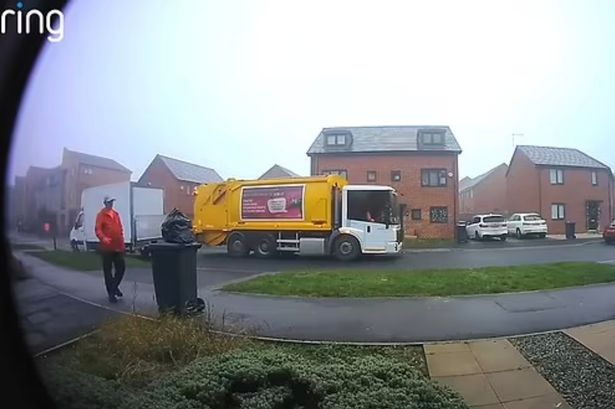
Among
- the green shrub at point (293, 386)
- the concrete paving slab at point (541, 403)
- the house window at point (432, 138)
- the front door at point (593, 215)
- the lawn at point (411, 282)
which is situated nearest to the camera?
the green shrub at point (293, 386)

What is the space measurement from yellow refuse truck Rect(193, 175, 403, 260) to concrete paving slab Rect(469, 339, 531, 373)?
88cm

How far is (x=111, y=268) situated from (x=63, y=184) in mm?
603

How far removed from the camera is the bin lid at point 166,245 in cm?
295

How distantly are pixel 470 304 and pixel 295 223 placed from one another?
1297mm

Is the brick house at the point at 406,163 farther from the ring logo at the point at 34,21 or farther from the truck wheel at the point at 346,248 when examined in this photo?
the ring logo at the point at 34,21

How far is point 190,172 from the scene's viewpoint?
2932mm

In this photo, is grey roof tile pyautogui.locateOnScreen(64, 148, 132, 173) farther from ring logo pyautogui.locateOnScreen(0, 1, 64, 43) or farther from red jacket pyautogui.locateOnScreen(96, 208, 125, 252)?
ring logo pyautogui.locateOnScreen(0, 1, 64, 43)

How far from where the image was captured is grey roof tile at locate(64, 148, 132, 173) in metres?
2.78

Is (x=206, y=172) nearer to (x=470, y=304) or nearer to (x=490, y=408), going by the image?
(x=470, y=304)

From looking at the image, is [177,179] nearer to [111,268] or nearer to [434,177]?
[111,268]

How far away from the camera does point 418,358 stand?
296cm

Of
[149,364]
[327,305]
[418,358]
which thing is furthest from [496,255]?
[149,364]

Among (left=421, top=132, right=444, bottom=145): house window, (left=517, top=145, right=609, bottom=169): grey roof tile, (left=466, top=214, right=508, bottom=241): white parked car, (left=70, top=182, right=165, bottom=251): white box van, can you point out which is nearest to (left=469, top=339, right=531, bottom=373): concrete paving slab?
(left=466, top=214, right=508, bottom=241): white parked car

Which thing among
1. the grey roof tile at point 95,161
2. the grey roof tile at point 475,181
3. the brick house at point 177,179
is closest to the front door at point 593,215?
the grey roof tile at point 475,181
